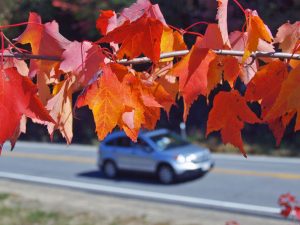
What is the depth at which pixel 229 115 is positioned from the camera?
162 centimetres

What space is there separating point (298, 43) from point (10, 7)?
14.2 metres

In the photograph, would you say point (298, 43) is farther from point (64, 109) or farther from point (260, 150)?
point (260, 150)

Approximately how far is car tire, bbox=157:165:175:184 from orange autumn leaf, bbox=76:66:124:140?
12.2 m

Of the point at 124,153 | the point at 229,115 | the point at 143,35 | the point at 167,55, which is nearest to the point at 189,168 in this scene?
the point at 124,153

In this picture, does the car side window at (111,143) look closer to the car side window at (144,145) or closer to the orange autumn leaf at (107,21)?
the car side window at (144,145)

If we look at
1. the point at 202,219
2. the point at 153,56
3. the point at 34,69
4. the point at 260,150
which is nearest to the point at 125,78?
the point at 153,56

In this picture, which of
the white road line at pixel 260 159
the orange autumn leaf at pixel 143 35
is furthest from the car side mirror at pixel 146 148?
the orange autumn leaf at pixel 143 35

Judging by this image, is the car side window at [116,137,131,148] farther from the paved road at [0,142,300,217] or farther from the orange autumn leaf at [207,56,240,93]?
the orange autumn leaf at [207,56,240,93]

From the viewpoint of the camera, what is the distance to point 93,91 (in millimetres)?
1354

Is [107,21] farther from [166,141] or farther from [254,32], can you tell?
[166,141]

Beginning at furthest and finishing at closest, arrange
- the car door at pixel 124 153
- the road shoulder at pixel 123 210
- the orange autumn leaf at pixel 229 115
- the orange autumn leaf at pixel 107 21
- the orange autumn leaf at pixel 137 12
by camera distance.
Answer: the car door at pixel 124 153
the road shoulder at pixel 123 210
the orange autumn leaf at pixel 229 115
the orange autumn leaf at pixel 107 21
the orange autumn leaf at pixel 137 12

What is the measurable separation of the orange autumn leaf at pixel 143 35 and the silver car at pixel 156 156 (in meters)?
11.8

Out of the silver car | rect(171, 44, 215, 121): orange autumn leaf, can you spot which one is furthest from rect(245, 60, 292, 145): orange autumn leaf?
the silver car

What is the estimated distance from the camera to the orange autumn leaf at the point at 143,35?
4.60ft
